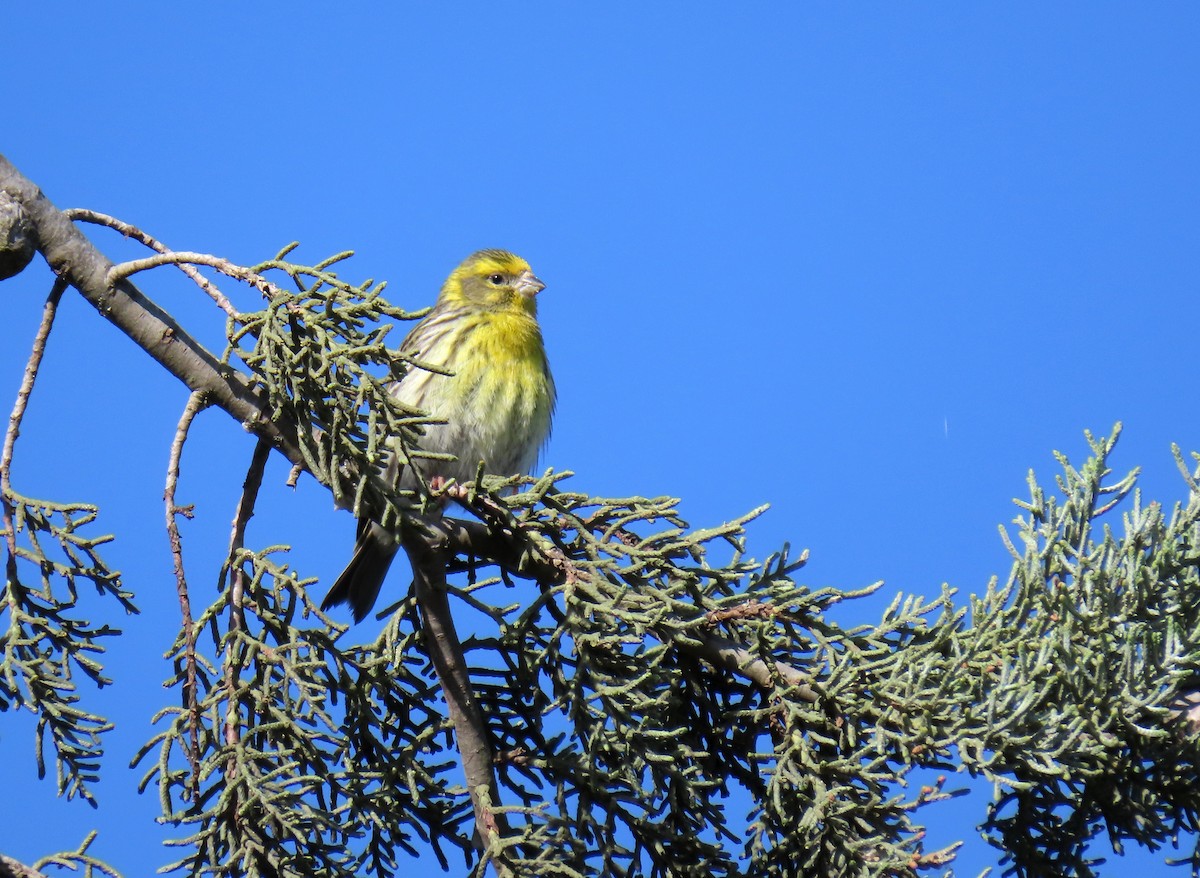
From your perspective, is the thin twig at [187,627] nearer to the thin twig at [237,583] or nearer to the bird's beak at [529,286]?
the thin twig at [237,583]

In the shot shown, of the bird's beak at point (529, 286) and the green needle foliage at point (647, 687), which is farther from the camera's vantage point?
the bird's beak at point (529, 286)

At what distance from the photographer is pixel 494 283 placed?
6465 mm

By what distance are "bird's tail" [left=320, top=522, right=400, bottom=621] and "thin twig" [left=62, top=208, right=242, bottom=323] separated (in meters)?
2.30

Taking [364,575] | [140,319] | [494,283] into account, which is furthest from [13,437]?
[494,283]

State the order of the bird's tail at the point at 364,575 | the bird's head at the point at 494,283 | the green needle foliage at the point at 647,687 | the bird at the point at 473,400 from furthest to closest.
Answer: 1. the bird's head at the point at 494,283
2. the bird at the point at 473,400
3. the bird's tail at the point at 364,575
4. the green needle foliage at the point at 647,687

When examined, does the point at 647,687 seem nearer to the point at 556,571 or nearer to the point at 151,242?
the point at 556,571

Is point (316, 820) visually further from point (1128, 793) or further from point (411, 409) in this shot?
point (1128, 793)

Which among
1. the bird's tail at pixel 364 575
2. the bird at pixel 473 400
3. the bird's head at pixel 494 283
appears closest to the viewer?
the bird's tail at pixel 364 575

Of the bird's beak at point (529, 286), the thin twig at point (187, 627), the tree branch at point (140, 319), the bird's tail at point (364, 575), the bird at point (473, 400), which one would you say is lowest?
the thin twig at point (187, 627)

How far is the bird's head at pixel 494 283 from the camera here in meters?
6.35

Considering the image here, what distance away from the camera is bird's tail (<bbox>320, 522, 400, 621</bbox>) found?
17.1 ft

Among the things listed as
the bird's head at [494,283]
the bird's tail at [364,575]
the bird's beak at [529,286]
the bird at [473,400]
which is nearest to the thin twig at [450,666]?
the bird at [473,400]

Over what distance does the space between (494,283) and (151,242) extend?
139 inches

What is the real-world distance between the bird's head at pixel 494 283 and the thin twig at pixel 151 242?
3258mm
